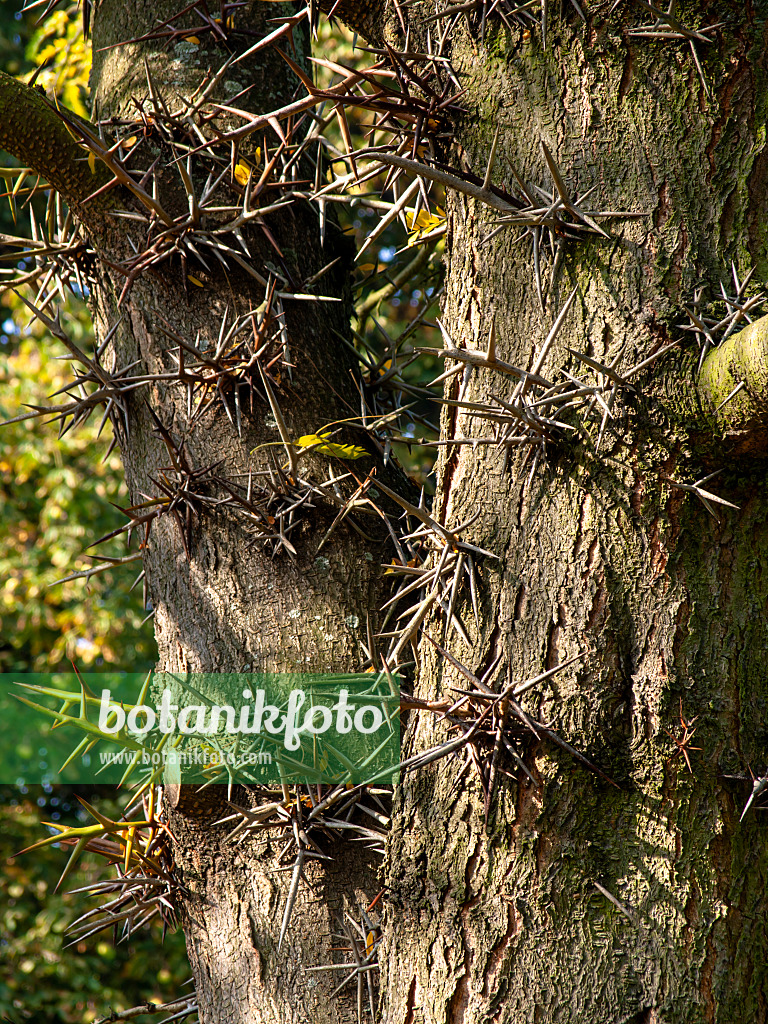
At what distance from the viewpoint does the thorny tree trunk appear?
1.03m

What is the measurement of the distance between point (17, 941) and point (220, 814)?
5317mm

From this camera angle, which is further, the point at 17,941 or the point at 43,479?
the point at 43,479

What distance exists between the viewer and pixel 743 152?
1143mm

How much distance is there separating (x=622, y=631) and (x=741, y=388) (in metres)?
0.34

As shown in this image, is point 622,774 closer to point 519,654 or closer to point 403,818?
point 519,654

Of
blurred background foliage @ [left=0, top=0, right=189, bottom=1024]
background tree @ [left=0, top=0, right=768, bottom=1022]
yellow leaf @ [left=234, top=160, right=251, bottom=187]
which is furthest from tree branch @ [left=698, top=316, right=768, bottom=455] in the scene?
blurred background foliage @ [left=0, top=0, right=189, bottom=1024]

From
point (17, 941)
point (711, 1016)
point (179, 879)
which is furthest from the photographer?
point (17, 941)

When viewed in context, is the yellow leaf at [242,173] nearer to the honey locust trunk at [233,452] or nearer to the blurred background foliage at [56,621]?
the honey locust trunk at [233,452]

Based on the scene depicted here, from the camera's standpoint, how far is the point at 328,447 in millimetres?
1447

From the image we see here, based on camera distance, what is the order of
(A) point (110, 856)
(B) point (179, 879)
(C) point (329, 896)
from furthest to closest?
(A) point (110, 856) → (B) point (179, 879) → (C) point (329, 896)

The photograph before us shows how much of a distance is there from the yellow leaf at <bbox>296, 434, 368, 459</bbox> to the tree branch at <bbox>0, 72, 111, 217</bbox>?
2.07ft

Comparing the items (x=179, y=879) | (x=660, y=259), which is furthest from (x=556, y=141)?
(x=179, y=879)

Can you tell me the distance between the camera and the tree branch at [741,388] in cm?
100

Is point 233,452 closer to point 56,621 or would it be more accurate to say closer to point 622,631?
point 622,631
